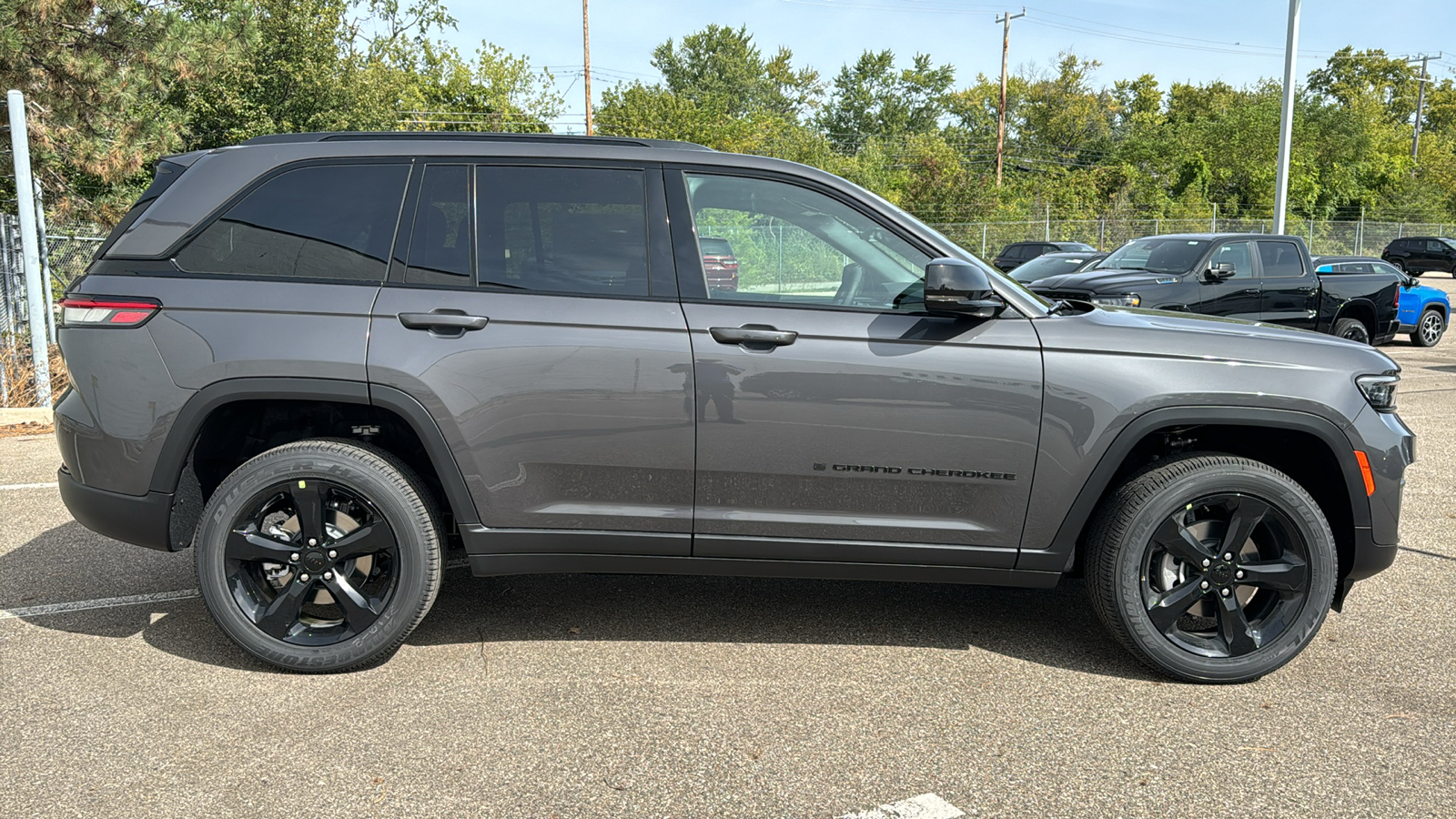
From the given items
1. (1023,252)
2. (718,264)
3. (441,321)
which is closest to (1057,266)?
(1023,252)

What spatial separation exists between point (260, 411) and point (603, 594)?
5.36 ft

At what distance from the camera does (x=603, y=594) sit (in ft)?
15.8

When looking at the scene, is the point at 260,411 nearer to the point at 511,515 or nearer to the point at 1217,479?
the point at 511,515

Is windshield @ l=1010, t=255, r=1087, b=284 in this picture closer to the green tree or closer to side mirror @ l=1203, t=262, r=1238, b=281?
side mirror @ l=1203, t=262, r=1238, b=281

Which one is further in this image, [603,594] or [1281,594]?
[603,594]

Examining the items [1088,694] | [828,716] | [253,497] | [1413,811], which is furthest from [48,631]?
[1413,811]

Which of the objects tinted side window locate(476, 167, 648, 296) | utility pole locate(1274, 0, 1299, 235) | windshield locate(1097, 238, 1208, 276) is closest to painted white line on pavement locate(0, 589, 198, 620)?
tinted side window locate(476, 167, 648, 296)

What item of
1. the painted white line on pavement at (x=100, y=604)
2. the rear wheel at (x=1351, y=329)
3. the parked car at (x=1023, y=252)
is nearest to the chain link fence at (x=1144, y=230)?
the parked car at (x=1023, y=252)

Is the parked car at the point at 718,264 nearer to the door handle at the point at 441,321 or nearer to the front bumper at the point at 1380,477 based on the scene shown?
the door handle at the point at 441,321

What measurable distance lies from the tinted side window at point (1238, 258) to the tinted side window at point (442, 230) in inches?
432

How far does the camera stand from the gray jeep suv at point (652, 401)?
3707 millimetres

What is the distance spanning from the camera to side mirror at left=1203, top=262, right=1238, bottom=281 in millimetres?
12320

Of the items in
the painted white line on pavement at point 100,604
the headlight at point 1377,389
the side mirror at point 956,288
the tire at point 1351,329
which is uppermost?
the side mirror at point 956,288

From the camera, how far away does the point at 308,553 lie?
12.5 feet
